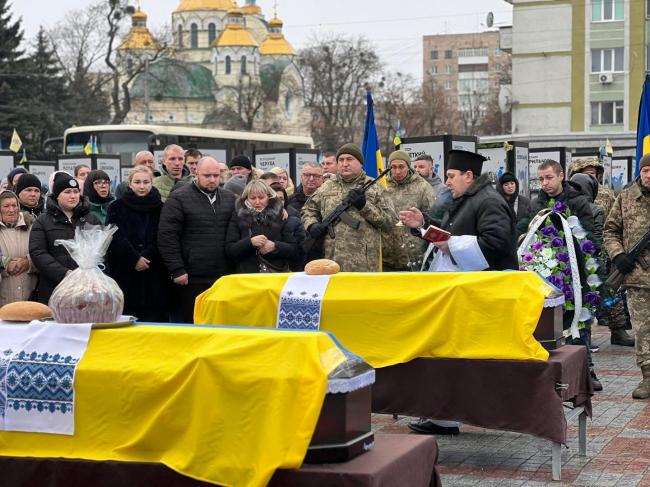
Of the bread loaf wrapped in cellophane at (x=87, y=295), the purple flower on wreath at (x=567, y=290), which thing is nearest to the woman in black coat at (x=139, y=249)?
the purple flower on wreath at (x=567, y=290)

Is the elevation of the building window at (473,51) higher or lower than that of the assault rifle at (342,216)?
higher

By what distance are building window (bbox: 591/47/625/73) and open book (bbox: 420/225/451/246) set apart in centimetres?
5789

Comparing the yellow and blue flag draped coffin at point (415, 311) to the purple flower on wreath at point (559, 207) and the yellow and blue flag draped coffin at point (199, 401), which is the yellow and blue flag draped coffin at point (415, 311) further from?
the purple flower on wreath at point (559, 207)

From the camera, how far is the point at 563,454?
7.85m

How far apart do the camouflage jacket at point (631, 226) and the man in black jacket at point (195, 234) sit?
307 cm

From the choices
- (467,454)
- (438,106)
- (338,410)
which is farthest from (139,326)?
(438,106)

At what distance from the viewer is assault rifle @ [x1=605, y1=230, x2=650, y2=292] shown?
32.5 feet

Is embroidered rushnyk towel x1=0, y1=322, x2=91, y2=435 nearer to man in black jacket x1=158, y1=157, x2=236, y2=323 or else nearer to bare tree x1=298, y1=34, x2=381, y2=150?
man in black jacket x1=158, y1=157, x2=236, y2=323

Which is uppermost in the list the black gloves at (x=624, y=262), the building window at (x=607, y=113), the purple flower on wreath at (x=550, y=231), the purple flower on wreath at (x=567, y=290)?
the building window at (x=607, y=113)

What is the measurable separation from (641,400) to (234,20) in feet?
399

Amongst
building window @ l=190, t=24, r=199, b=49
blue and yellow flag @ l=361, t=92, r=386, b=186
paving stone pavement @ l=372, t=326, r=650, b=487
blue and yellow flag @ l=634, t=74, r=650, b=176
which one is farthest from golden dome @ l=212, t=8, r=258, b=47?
paving stone pavement @ l=372, t=326, r=650, b=487

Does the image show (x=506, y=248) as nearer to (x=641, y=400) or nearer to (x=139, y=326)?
(x=641, y=400)

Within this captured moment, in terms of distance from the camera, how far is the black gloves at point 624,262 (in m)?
9.98

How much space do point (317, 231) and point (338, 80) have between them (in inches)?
2888
